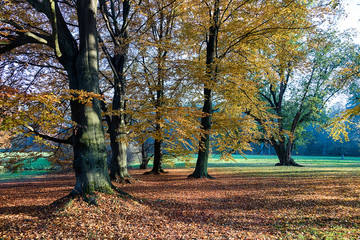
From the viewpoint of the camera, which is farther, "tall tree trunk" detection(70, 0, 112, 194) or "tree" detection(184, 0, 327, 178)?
"tree" detection(184, 0, 327, 178)

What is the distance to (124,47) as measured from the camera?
9.46m

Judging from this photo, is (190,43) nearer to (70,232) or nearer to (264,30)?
(264,30)

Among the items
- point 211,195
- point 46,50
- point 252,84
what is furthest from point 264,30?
point 46,50

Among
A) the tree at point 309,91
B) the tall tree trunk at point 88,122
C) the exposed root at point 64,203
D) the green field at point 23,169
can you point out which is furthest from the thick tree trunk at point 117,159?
the tree at point 309,91

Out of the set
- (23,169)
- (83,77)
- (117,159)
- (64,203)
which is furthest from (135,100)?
(23,169)

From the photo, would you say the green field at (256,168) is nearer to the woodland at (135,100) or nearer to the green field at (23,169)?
the green field at (23,169)

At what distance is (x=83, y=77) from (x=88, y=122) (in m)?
1.21

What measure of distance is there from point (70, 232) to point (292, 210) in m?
5.07

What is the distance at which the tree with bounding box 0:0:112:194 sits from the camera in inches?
217

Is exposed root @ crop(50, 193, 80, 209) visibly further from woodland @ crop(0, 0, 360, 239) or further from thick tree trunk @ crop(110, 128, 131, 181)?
thick tree trunk @ crop(110, 128, 131, 181)

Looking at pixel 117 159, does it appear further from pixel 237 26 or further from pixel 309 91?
pixel 309 91

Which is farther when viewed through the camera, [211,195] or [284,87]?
[284,87]

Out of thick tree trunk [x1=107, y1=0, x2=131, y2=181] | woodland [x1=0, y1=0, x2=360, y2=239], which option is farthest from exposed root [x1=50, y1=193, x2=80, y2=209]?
thick tree trunk [x1=107, y1=0, x2=131, y2=181]

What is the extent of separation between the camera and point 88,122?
571 centimetres
